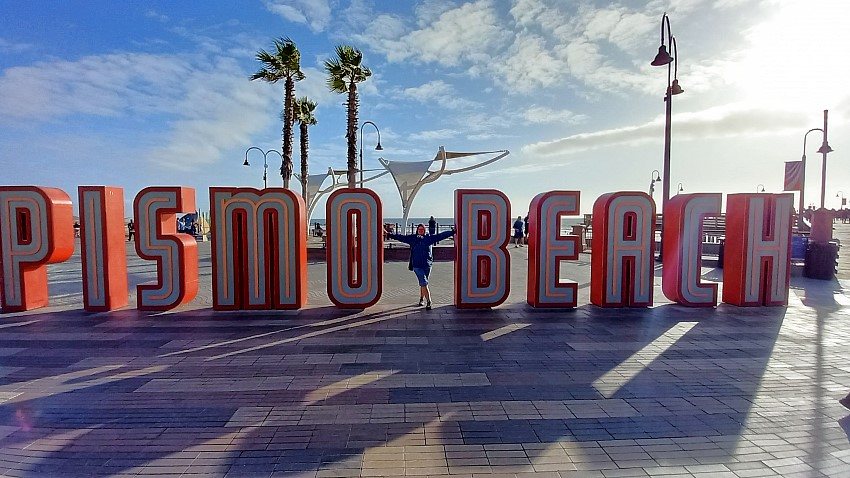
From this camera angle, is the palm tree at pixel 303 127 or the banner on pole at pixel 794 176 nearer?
the banner on pole at pixel 794 176

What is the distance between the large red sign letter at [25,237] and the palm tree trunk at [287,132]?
1338 centimetres

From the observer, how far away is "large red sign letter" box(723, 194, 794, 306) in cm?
1009

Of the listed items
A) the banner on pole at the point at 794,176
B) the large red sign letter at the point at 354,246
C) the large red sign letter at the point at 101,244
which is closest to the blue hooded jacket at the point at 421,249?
the large red sign letter at the point at 354,246

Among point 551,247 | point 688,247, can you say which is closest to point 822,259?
point 688,247

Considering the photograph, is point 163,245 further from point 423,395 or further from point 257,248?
point 423,395

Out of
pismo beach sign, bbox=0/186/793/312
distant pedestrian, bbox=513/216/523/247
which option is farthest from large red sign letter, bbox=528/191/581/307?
distant pedestrian, bbox=513/216/523/247

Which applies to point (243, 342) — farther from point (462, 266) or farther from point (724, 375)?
point (724, 375)

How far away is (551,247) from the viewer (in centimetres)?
995

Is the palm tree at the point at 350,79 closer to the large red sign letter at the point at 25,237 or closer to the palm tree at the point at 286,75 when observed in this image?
the palm tree at the point at 286,75

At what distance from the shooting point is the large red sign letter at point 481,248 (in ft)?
31.8

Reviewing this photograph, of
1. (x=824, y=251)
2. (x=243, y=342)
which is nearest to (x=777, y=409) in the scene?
(x=243, y=342)

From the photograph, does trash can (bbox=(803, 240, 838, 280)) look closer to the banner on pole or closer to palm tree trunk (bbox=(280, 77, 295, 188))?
the banner on pole

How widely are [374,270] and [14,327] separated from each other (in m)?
7.30

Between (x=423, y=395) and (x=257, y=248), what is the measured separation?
19.7 ft
